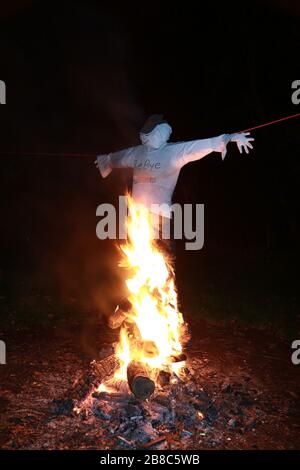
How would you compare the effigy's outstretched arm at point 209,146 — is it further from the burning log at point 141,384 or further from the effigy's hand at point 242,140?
the burning log at point 141,384

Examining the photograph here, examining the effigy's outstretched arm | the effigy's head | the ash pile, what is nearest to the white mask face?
the effigy's head

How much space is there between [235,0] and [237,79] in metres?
2.08

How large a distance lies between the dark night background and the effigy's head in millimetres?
4938

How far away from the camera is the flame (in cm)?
520

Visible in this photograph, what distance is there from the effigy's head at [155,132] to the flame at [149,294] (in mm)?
709

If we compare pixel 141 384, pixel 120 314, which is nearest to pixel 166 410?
pixel 141 384

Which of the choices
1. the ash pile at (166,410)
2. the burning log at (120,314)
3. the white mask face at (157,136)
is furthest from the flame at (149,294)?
the white mask face at (157,136)

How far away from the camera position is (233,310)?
8.06m

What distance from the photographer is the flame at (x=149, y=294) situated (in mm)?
5203

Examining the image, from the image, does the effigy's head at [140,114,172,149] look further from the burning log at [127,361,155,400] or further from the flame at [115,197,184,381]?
the burning log at [127,361,155,400]

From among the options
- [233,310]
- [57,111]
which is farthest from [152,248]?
[57,111]

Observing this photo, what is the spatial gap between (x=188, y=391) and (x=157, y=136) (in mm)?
2738

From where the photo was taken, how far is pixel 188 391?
476cm
